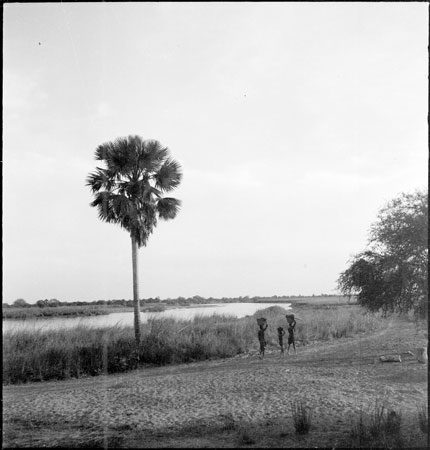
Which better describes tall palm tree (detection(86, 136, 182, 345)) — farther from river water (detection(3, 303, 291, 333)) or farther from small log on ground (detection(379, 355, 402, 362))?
small log on ground (detection(379, 355, 402, 362))

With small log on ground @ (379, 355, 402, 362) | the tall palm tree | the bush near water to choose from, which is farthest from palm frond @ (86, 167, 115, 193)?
small log on ground @ (379, 355, 402, 362)

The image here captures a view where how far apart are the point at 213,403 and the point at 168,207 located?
33.8ft

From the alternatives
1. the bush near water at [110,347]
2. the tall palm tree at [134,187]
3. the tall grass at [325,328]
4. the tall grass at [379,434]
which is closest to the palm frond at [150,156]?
the tall palm tree at [134,187]

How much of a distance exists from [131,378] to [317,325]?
14863 millimetres

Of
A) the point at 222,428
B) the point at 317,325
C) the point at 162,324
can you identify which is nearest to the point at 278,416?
the point at 222,428

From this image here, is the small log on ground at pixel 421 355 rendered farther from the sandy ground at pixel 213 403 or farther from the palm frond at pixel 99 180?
the palm frond at pixel 99 180

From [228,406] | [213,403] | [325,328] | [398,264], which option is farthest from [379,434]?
[325,328]

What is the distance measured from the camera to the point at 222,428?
7.39 m

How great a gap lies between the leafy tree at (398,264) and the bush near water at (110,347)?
22.3 feet

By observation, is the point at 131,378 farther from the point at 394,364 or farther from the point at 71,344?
the point at 394,364

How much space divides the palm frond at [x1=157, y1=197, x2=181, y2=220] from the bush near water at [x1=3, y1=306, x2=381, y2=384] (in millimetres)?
4603

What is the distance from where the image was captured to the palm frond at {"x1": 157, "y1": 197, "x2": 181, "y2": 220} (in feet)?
59.8

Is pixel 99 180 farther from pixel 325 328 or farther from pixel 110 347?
pixel 325 328

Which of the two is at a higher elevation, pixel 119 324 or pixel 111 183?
pixel 111 183
